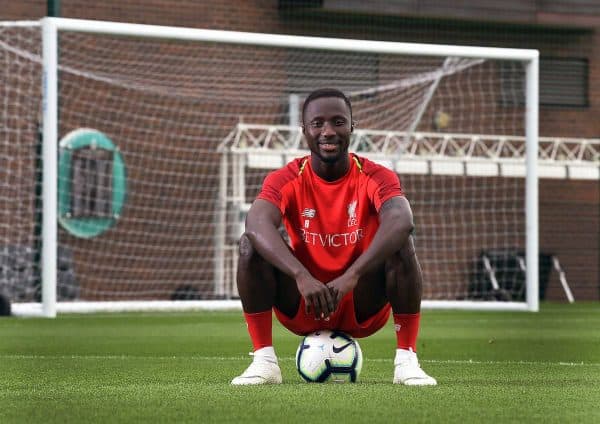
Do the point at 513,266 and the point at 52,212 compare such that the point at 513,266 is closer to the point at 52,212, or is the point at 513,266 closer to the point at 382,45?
the point at 382,45

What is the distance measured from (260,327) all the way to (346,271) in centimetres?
53

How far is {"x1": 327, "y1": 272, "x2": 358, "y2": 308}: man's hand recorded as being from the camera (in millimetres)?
4856

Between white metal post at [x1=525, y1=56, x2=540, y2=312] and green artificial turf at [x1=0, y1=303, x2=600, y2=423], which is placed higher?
white metal post at [x1=525, y1=56, x2=540, y2=312]

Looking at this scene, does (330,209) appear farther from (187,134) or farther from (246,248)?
(187,134)

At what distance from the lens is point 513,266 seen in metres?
19.2

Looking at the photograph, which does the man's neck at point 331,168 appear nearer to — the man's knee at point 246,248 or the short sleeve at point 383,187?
the short sleeve at point 383,187

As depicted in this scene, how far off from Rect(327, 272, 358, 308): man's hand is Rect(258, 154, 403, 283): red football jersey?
386mm

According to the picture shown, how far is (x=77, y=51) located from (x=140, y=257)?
2.66 m

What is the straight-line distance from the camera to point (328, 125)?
17.2 ft

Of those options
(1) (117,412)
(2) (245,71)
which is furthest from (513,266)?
(1) (117,412)

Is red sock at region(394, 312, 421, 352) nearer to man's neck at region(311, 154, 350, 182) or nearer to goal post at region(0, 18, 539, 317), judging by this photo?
man's neck at region(311, 154, 350, 182)

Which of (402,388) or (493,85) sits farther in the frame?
(493,85)

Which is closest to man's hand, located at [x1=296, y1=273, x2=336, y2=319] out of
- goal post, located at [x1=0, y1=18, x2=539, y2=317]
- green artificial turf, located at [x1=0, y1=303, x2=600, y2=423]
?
green artificial turf, located at [x1=0, y1=303, x2=600, y2=423]

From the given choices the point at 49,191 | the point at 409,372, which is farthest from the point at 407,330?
the point at 49,191
